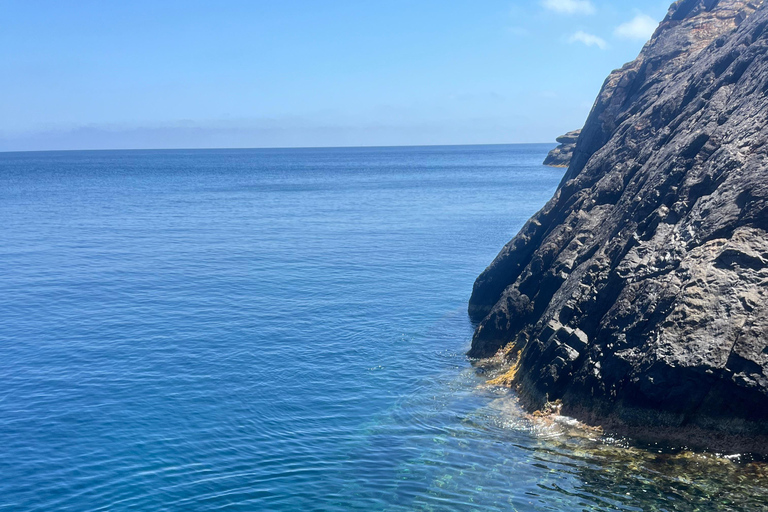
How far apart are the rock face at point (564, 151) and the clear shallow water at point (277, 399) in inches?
5388

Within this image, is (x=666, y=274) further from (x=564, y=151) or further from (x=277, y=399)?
(x=564, y=151)

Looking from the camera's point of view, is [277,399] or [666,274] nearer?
[666,274]

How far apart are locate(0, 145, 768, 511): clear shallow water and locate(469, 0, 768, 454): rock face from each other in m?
1.45

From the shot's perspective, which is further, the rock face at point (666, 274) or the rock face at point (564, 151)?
the rock face at point (564, 151)

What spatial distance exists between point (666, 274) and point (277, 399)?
13791 mm

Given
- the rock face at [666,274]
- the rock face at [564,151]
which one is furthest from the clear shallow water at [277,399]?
the rock face at [564,151]

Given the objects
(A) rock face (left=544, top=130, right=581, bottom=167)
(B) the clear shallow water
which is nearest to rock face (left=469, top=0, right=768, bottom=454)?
(B) the clear shallow water

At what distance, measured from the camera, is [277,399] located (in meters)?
22.3

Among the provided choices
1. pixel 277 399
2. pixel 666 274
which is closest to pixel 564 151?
pixel 666 274

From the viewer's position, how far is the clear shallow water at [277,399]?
1574 centimetres

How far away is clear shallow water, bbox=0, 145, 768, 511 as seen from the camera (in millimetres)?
15742

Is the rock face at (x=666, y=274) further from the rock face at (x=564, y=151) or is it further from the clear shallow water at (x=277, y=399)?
the rock face at (x=564, y=151)

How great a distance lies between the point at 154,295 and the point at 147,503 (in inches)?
886

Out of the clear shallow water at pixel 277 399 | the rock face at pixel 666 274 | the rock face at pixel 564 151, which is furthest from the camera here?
the rock face at pixel 564 151
